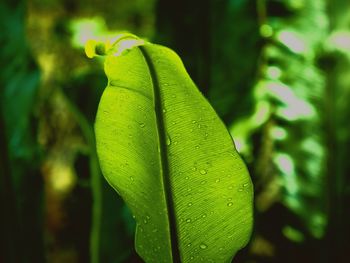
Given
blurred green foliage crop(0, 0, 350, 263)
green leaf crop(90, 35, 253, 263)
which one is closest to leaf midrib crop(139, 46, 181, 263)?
green leaf crop(90, 35, 253, 263)

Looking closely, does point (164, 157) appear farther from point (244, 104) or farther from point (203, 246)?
point (244, 104)

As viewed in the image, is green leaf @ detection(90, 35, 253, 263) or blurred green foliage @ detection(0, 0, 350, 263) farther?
blurred green foliage @ detection(0, 0, 350, 263)

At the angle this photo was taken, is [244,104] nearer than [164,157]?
No

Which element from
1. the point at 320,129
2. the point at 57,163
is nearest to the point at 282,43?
the point at 320,129

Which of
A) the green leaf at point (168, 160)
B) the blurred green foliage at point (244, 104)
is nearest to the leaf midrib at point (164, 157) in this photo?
the green leaf at point (168, 160)

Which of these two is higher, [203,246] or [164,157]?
[164,157]

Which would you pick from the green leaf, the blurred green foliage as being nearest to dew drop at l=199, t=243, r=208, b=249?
the green leaf

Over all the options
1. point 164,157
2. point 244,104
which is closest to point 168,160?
point 164,157

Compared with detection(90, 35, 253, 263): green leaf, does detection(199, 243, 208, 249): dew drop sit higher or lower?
lower

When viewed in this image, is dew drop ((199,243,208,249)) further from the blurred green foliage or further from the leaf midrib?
the blurred green foliage

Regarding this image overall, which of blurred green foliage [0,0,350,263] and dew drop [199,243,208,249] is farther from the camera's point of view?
blurred green foliage [0,0,350,263]
